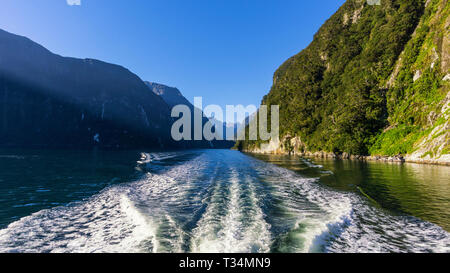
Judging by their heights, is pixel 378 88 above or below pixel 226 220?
above

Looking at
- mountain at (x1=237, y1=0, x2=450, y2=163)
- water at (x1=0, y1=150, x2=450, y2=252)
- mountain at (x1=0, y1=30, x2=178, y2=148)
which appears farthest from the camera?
mountain at (x1=0, y1=30, x2=178, y2=148)

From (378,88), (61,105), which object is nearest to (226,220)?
(378,88)

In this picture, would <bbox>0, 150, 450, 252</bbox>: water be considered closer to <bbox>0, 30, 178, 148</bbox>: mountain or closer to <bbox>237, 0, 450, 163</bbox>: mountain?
<bbox>237, 0, 450, 163</bbox>: mountain

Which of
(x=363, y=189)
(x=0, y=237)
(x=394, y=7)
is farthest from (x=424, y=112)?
(x=0, y=237)

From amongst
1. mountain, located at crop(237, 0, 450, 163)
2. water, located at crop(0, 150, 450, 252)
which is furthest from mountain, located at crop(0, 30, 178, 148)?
water, located at crop(0, 150, 450, 252)

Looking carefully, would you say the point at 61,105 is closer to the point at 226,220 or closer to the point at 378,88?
the point at 226,220

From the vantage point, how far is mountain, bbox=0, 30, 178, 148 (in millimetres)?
135250

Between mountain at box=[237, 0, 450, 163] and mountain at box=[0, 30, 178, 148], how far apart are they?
5589 inches

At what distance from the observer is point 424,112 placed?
110 ft

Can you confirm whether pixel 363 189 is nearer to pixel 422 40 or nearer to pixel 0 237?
pixel 0 237

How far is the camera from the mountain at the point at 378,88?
108 ft

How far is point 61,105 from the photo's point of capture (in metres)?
151

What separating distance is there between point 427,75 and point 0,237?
5615cm

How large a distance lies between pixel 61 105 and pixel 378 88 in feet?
651
